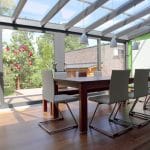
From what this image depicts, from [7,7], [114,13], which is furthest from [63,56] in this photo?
[7,7]

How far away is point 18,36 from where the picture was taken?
16.8 ft

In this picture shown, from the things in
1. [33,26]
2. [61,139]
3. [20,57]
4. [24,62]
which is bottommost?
[61,139]

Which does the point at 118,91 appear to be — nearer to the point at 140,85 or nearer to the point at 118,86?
the point at 118,86

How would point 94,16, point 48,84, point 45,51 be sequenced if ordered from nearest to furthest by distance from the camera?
1. point 48,84
2. point 94,16
3. point 45,51

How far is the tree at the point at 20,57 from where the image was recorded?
500 cm

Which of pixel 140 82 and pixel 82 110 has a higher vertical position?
pixel 140 82

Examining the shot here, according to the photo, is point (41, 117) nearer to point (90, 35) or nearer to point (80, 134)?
point (80, 134)

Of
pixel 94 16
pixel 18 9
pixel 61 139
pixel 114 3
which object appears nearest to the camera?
pixel 61 139

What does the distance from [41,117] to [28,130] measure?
76 cm

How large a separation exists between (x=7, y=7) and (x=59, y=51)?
190cm

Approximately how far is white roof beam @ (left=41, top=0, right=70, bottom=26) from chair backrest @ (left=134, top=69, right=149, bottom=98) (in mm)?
2147

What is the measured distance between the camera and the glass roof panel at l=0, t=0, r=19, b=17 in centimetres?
418

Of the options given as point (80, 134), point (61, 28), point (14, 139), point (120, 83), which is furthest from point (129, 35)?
point (14, 139)

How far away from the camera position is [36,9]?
4.62 m
